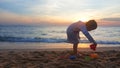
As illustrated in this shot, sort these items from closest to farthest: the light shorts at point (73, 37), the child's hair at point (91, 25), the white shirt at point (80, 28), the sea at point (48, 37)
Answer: the white shirt at point (80, 28)
the child's hair at point (91, 25)
the light shorts at point (73, 37)
the sea at point (48, 37)

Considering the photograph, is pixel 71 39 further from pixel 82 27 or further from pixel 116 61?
pixel 116 61

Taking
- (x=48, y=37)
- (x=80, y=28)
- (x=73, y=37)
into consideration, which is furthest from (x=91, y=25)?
(x=48, y=37)

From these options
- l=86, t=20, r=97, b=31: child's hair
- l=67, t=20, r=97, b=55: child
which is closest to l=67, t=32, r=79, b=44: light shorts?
l=67, t=20, r=97, b=55: child

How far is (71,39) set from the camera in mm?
6891

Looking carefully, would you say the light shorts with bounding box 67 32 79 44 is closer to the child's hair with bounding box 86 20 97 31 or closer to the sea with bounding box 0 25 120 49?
the child's hair with bounding box 86 20 97 31

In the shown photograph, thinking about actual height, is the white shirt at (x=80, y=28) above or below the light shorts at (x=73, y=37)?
above

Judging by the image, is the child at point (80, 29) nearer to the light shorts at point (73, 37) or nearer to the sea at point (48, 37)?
the light shorts at point (73, 37)

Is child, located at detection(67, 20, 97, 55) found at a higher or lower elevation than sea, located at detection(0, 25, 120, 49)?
higher

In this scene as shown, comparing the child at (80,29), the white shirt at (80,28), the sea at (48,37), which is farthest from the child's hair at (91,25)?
the sea at (48,37)

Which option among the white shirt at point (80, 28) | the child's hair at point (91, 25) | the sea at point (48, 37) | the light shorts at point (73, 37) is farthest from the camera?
the sea at point (48, 37)

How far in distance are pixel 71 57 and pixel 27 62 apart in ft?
4.40

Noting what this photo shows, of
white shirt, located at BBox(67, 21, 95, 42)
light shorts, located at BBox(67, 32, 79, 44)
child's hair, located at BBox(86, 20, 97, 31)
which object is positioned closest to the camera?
white shirt, located at BBox(67, 21, 95, 42)

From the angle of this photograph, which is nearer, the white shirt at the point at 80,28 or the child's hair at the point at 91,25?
the white shirt at the point at 80,28

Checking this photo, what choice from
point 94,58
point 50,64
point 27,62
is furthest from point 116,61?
point 27,62
